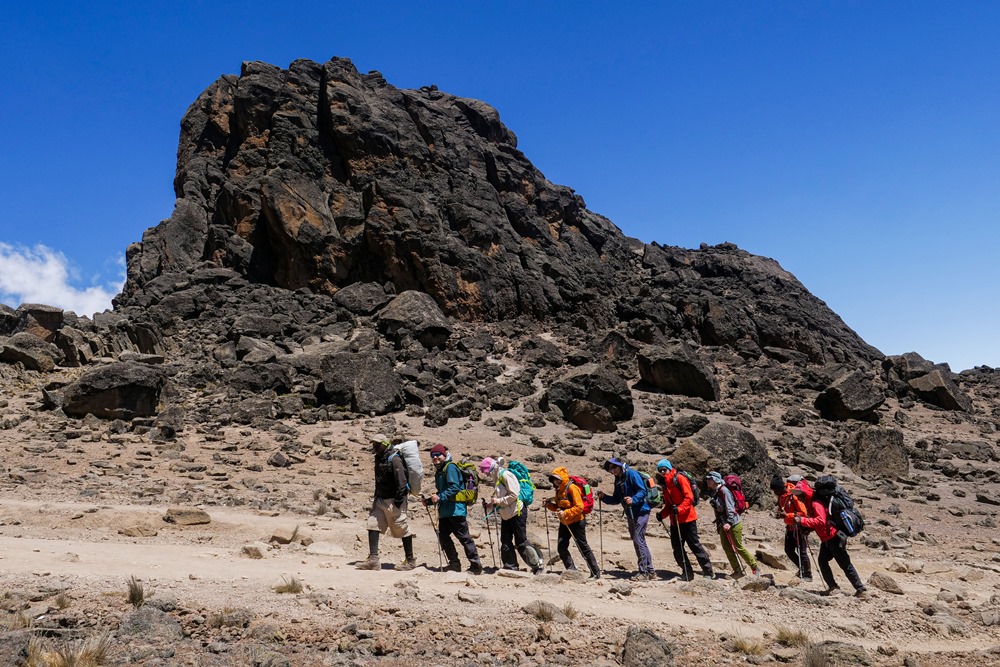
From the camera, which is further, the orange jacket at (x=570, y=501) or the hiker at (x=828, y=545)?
the orange jacket at (x=570, y=501)

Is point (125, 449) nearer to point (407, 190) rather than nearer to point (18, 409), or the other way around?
point (18, 409)

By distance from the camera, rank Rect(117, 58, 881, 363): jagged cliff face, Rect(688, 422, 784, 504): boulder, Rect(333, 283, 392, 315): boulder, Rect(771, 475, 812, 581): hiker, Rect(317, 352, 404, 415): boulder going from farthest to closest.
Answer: Rect(117, 58, 881, 363): jagged cliff face < Rect(333, 283, 392, 315): boulder < Rect(317, 352, 404, 415): boulder < Rect(688, 422, 784, 504): boulder < Rect(771, 475, 812, 581): hiker

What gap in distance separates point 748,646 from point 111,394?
21.5 metres

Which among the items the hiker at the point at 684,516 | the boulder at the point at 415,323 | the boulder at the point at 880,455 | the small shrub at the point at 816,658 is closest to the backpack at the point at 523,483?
the hiker at the point at 684,516

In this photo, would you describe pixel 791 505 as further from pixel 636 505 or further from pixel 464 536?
pixel 464 536

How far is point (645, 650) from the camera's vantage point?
567cm

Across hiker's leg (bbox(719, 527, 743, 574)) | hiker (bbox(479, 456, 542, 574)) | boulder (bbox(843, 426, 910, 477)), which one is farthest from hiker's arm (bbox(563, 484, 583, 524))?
boulder (bbox(843, 426, 910, 477))

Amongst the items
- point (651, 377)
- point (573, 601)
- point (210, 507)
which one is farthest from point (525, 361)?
point (573, 601)

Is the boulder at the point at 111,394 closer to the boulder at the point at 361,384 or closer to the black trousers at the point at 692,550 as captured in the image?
the boulder at the point at 361,384

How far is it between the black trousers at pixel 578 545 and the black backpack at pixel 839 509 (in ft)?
9.44

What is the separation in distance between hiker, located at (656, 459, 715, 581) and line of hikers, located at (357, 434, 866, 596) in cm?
1

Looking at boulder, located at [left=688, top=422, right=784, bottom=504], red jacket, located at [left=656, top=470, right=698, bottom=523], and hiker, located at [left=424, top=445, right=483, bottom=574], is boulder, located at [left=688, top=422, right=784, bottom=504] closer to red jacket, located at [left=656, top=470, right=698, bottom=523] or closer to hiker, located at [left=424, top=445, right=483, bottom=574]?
red jacket, located at [left=656, top=470, right=698, bottom=523]

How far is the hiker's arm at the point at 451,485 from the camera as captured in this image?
27.1ft

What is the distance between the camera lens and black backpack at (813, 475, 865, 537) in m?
8.16
